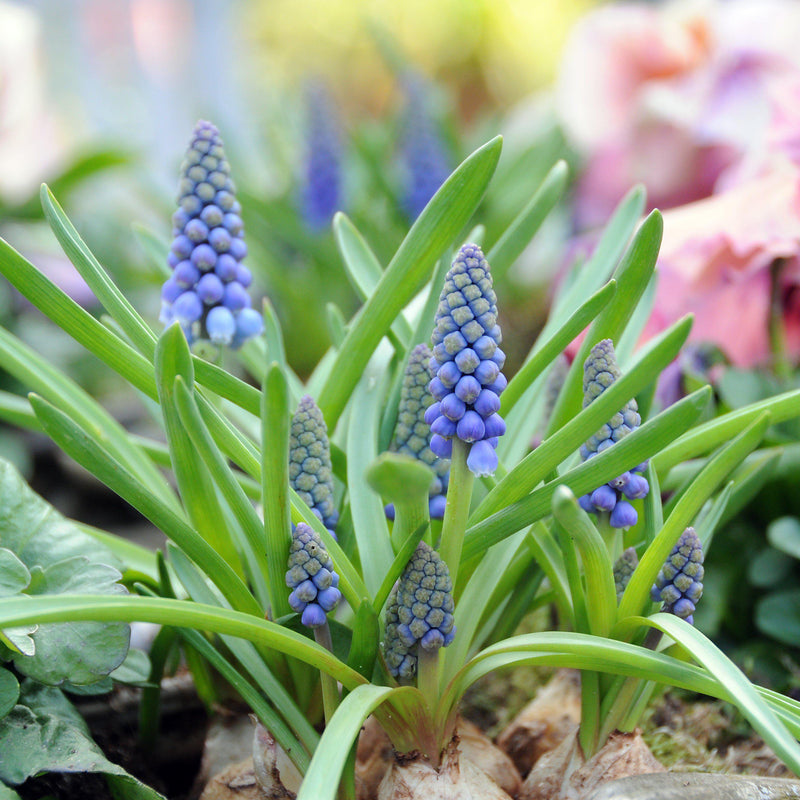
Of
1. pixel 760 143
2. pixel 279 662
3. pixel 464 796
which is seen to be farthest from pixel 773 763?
pixel 760 143

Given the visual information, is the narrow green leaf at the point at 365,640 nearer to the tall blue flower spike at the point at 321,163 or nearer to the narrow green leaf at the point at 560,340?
the narrow green leaf at the point at 560,340

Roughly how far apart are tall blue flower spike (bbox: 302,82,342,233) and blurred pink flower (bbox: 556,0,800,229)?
1.34 ft

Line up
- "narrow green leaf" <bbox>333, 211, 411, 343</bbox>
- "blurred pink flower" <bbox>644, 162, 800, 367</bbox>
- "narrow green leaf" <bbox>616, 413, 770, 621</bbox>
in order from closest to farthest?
"narrow green leaf" <bbox>616, 413, 770, 621</bbox>
"narrow green leaf" <bbox>333, 211, 411, 343</bbox>
"blurred pink flower" <bbox>644, 162, 800, 367</bbox>

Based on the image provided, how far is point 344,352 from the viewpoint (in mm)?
581

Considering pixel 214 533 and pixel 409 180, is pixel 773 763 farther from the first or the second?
pixel 409 180

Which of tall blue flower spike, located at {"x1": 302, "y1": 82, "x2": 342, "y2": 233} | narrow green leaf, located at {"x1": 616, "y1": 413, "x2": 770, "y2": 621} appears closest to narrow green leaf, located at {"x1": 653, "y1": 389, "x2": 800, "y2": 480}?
narrow green leaf, located at {"x1": 616, "y1": 413, "x2": 770, "y2": 621}

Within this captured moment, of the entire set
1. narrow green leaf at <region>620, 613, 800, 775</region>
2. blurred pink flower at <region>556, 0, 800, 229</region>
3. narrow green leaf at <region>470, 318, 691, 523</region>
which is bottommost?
narrow green leaf at <region>620, 613, 800, 775</region>

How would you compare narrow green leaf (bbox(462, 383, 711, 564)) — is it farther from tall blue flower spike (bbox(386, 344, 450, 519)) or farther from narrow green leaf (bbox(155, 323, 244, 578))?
narrow green leaf (bbox(155, 323, 244, 578))

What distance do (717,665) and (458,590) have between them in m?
0.19

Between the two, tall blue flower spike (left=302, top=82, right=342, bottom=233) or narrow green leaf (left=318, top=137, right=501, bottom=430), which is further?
tall blue flower spike (left=302, top=82, right=342, bottom=233)

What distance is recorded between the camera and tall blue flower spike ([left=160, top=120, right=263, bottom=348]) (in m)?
0.57

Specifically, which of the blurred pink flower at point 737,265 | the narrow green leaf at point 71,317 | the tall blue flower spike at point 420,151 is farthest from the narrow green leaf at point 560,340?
the tall blue flower spike at point 420,151

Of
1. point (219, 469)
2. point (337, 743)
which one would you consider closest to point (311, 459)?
point (219, 469)

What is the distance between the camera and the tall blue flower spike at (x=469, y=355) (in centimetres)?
43
